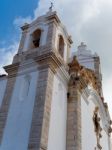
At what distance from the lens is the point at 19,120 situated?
33.7 ft

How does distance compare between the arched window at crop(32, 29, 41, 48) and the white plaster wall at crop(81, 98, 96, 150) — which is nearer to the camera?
the white plaster wall at crop(81, 98, 96, 150)

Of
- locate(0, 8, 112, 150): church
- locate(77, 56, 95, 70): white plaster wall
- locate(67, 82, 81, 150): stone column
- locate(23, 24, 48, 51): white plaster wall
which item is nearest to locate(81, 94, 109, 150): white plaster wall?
locate(0, 8, 112, 150): church

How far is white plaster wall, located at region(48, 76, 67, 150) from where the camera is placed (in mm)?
10203

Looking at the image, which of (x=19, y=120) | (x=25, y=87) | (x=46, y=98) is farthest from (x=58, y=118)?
(x=25, y=87)

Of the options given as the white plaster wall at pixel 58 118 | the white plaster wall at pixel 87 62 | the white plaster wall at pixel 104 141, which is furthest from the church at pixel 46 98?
the white plaster wall at pixel 87 62

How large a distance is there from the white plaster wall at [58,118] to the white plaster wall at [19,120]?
3.06 feet

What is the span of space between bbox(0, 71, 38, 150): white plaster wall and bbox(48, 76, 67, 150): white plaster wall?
3.06ft

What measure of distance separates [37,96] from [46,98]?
0.41 metres

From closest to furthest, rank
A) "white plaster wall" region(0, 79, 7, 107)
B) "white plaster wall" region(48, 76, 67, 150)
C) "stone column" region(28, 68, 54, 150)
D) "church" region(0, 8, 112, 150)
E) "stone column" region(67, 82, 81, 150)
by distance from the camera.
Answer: "stone column" region(28, 68, 54, 150) < "church" region(0, 8, 112, 150) < "white plaster wall" region(48, 76, 67, 150) < "stone column" region(67, 82, 81, 150) < "white plaster wall" region(0, 79, 7, 107)

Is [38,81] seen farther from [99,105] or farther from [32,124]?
[99,105]

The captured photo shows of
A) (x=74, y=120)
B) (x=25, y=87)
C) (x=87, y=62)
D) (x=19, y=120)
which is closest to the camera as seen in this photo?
(x=19, y=120)

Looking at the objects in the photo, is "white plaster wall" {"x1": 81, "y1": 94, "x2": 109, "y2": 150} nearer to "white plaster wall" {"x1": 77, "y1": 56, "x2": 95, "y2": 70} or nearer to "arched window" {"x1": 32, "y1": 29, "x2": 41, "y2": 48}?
"arched window" {"x1": 32, "y1": 29, "x2": 41, "y2": 48}

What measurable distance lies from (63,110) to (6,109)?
2583 mm

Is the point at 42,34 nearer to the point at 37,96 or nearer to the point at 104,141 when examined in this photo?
the point at 37,96
